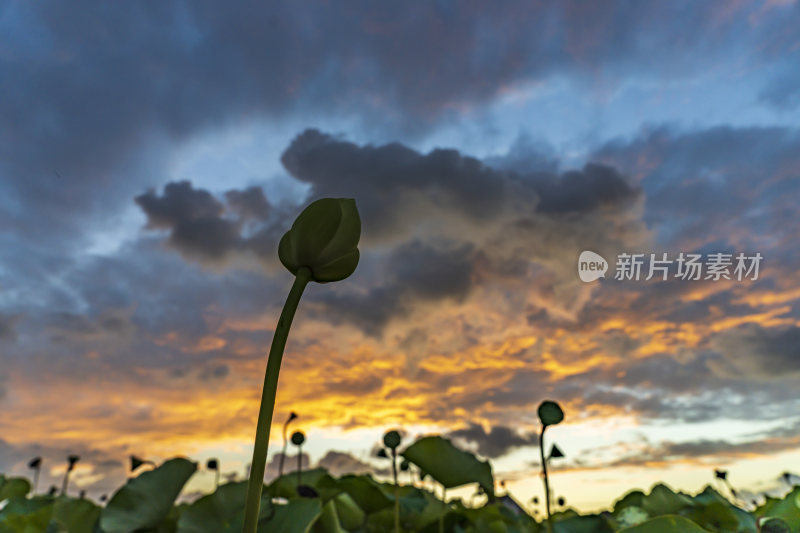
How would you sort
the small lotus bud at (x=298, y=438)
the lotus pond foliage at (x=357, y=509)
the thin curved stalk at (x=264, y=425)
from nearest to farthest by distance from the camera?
the thin curved stalk at (x=264, y=425)
the lotus pond foliage at (x=357, y=509)
the small lotus bud at (x=298, y=438)

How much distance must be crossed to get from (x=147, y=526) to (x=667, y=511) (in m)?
1.40

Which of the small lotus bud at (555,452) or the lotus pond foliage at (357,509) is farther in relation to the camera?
the small lotus bud at (555,452)

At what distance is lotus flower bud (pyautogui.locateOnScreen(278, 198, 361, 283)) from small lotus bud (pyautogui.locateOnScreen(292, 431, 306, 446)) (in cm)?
134

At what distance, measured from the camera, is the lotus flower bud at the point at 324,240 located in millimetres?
645

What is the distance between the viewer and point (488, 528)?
1.63 m

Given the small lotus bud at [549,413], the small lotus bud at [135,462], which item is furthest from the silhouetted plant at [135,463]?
the small lotus bud at [549,413]

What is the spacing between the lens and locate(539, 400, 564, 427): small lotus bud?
4.19 ft

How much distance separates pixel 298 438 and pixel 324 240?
4.53 feet

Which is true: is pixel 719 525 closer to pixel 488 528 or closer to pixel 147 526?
pixel 488 528

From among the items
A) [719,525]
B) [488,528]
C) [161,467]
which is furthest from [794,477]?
[161,467]

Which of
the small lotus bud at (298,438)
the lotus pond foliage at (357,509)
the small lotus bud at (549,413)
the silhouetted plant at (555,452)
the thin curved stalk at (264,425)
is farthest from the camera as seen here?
the small lotus bud at (298,438)

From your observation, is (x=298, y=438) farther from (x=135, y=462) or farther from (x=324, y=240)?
(x=324, y=240)

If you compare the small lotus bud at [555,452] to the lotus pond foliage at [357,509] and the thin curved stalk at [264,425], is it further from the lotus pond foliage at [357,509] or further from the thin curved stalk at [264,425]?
the thin curved stalk at [264,425]

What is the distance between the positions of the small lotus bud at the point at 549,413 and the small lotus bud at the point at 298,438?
88cm
